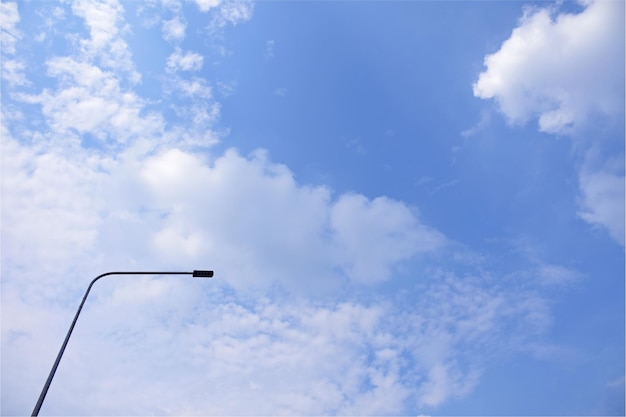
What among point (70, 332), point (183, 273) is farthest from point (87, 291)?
point (183, 273)

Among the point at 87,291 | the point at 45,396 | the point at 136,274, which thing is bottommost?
the point at 45,396

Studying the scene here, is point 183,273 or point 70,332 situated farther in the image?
point 183,273

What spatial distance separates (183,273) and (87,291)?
4594mm

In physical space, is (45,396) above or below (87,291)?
below

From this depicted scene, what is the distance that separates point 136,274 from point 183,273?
2701 mm

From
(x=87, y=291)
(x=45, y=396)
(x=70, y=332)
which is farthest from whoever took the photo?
(x=87, y=291)

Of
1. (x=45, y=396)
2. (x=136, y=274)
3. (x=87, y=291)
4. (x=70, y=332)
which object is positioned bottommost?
(x=45, y=396)

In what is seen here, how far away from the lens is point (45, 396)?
50.9ft

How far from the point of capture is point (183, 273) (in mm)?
21453

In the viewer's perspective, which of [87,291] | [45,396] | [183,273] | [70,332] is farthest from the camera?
[183,273]

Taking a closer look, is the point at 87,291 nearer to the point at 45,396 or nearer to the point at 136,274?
the point at 136,274

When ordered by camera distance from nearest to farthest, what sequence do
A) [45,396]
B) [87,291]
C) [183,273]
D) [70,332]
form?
[45,396]
[70,332]
[87,291]
[183,273]

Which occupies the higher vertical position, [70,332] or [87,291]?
[87,291]

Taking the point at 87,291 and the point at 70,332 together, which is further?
the point at 87,291
